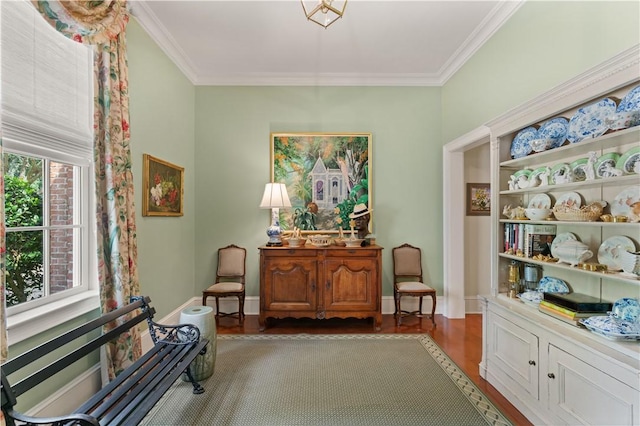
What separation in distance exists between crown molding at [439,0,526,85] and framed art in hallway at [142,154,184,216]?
3536mm

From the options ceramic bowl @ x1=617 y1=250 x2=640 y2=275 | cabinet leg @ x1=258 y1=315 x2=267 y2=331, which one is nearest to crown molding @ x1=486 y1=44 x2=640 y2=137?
ceramic bowl @ x1=617 y1=250 x2=640 y2=275

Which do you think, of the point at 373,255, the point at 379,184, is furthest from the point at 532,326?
the point at 379,184

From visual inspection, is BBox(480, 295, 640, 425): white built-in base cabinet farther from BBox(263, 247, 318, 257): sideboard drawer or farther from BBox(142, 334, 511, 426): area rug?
BBox(263, 247, 318, 257): sideboard drawer

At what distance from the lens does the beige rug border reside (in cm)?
205

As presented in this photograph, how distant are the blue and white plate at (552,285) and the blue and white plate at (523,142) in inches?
37.8

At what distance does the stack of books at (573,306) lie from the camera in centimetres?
177

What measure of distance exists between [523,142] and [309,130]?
8.41ft

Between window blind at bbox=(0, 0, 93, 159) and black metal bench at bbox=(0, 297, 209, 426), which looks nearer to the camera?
black metal bench at bbox=(0, 297, 209, 426)

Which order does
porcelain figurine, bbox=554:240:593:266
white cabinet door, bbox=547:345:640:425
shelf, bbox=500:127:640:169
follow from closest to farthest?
white cabinet door, bbox=547:345:640:425 < shelf, bbox=500:127:640:169 < porcelain figurine, bbox=554:240:593:266

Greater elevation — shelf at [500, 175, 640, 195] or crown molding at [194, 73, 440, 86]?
crown molding at [194, 73, 440, 86]

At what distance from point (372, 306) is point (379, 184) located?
1.65m

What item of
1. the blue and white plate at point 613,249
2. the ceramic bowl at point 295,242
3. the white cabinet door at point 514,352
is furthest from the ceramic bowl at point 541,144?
the ceramic bowl at point 295,242

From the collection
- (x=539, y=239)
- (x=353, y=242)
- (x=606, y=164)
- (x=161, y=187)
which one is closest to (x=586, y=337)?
(x=539, y=239)

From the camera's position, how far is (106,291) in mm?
2111
